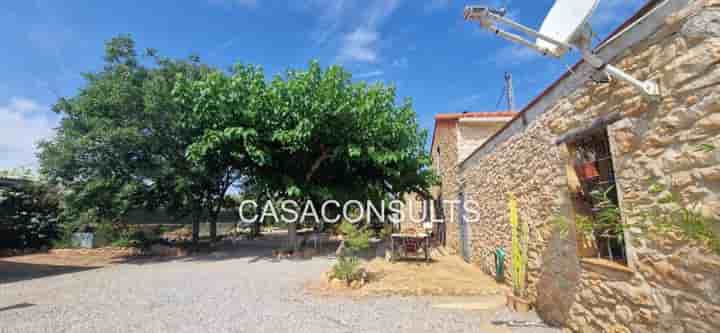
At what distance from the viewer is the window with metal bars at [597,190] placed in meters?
2.86

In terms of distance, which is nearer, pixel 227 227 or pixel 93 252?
pixel 93 252

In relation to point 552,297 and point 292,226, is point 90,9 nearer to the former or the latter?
point 292,226

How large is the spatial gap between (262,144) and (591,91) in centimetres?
903

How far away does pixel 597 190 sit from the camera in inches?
120

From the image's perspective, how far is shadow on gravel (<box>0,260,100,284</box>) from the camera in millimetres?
7781

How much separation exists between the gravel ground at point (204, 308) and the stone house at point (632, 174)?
1.40 metres

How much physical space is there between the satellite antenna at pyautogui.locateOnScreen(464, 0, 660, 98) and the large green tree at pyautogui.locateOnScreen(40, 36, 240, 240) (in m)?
9.40

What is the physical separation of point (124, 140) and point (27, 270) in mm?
4858

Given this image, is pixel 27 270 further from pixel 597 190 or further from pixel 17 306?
pixel 597 190

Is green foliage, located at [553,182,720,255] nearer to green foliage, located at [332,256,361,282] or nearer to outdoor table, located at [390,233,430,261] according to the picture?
green foliage, located at [332,256,361,282]

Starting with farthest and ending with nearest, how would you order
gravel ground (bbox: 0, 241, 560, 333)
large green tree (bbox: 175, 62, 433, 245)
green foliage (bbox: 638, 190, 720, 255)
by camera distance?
large green tree (bbox: 175, 62, 433, 245), gravel ground (bbox: 0, 241, 560, 333), green foliage (bbox: 638, 190, 720, 255)

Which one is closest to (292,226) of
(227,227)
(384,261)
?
(384,261)

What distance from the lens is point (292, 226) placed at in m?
11.5

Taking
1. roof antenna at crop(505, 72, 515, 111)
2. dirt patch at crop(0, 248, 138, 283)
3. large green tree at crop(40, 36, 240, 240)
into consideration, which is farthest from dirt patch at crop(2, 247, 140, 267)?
roof antenna at crop(505, 72, 515, 111)
